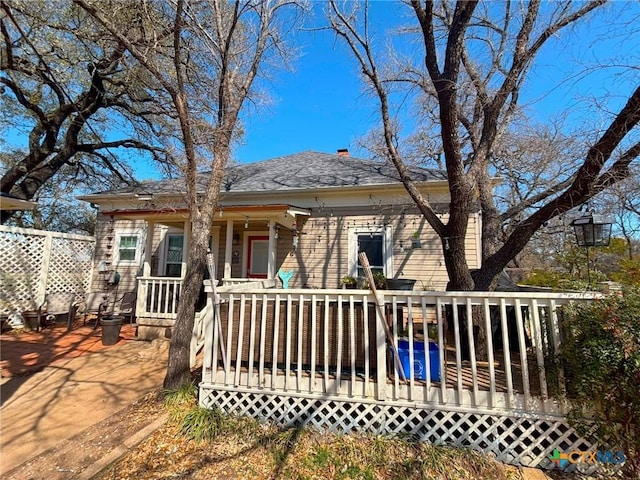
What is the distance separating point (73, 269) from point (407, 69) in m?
10.1

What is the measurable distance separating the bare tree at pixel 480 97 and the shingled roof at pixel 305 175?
1.89m

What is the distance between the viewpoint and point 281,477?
253 cm

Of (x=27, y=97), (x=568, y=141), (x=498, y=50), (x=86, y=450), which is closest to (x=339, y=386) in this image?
(x=86, y=450)

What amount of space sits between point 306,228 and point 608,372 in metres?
6.23

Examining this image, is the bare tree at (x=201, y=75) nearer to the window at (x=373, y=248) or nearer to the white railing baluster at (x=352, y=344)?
the white railing baluster at (x=352, y=344)

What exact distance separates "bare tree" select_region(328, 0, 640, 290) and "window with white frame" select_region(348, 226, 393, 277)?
208cm

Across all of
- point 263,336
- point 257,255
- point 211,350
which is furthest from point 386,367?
point 257,255

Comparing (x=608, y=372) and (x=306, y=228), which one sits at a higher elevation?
(x=306, y=228)

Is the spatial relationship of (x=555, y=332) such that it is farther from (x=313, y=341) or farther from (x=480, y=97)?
(x=480, y=97)

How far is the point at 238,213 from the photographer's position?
6.80m

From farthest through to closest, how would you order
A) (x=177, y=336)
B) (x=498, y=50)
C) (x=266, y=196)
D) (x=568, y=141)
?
(x=266, y=196) → (x=498, y=50) → (x=568, y=141) → (x=177, y=336)

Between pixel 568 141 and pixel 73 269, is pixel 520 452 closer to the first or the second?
pixel 568 141

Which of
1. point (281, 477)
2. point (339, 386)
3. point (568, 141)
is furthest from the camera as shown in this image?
point (568, 141)

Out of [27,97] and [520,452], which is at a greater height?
[27,97]
